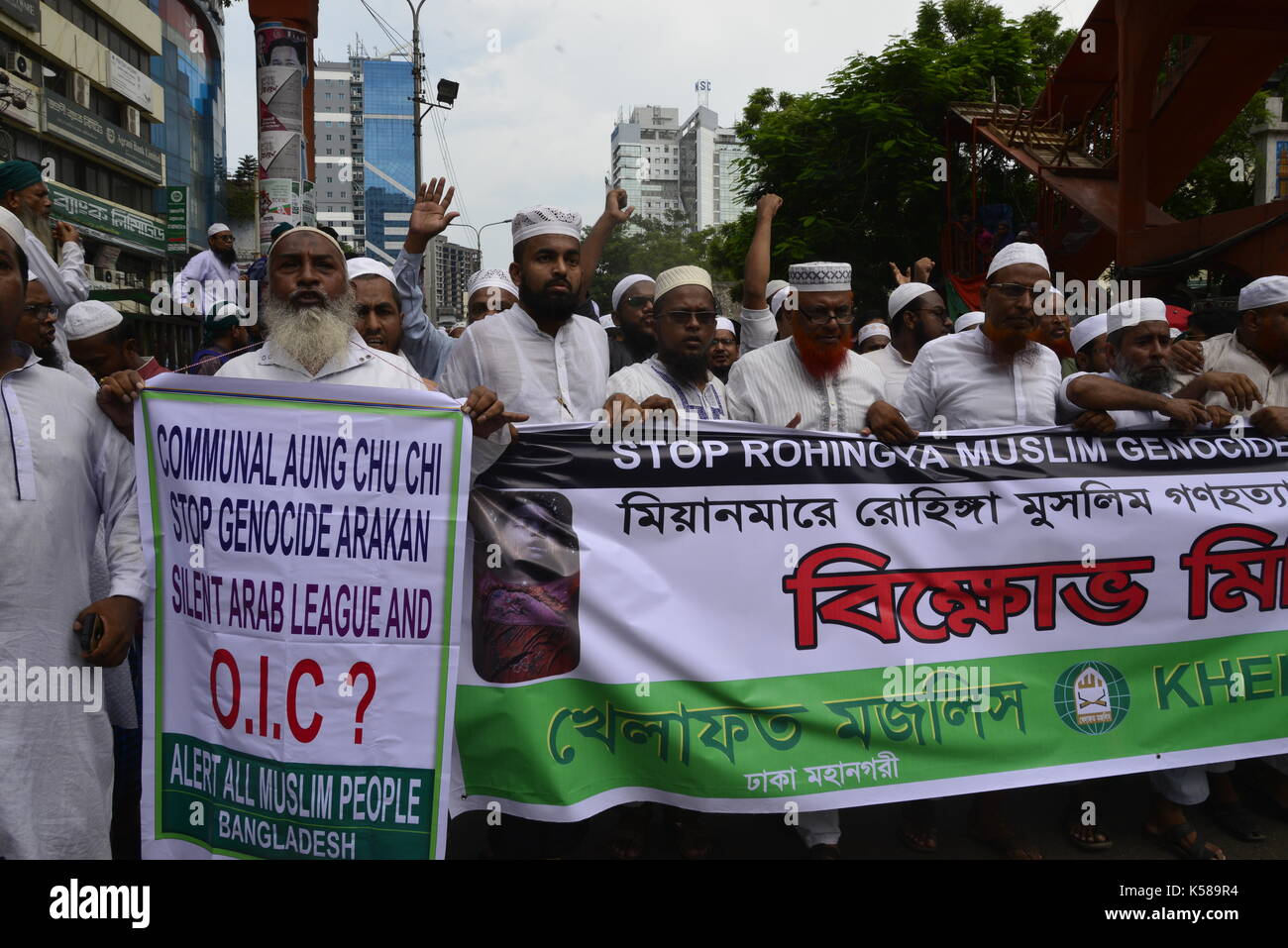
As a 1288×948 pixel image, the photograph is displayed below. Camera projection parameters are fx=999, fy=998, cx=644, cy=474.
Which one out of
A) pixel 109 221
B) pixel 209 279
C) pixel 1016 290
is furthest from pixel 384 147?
pixel 1016 290

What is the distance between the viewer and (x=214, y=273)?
844cm

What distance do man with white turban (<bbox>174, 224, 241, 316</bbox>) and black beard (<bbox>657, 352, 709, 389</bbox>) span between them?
509 cm

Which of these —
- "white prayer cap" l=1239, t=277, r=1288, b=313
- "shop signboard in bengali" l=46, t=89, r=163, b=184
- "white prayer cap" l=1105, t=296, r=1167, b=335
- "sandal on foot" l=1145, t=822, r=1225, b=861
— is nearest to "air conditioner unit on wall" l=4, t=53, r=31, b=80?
"shop signboard in bengali" l=46, t=89, r=163, b=184

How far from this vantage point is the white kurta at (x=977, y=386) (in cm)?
408

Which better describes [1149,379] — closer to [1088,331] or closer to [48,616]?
[1088,331]

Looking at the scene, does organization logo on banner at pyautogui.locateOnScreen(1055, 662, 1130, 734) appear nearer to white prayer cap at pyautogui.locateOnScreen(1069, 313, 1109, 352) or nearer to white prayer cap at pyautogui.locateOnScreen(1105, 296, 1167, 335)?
white prayer cap at pyautogui.locateOnScreen(1105, 296, 1167, 335)

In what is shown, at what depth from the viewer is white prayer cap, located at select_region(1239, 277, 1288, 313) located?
4340 millimetres

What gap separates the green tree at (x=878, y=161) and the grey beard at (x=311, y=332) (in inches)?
679

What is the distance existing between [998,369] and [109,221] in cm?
3399

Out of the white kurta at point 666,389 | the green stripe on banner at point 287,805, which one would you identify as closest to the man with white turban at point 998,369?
the white kurta at point 666,389

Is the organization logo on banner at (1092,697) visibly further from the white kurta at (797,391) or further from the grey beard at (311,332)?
the grey beard at (311,332)

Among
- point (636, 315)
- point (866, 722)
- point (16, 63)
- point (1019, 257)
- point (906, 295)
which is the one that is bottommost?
point (866, 722)
